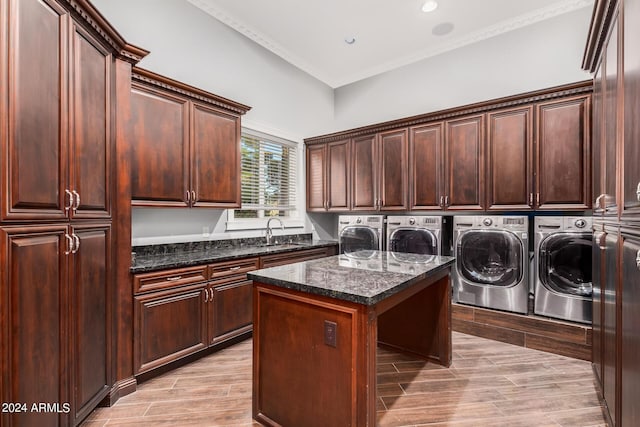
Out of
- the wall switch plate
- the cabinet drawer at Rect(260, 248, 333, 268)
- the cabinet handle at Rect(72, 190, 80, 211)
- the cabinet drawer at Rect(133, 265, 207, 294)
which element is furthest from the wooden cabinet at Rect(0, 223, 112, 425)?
the cabinet drawer at Rect(260, 248, 333, 268)

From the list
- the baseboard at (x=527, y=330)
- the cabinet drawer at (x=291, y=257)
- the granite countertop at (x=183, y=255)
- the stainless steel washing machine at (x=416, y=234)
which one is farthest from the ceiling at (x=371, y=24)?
the baseboard at (x=527, y=330)

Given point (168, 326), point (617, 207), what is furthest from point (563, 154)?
point (168, 326)

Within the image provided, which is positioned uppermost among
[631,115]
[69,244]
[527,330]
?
[631,115]

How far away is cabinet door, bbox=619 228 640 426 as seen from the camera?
49.3 inches

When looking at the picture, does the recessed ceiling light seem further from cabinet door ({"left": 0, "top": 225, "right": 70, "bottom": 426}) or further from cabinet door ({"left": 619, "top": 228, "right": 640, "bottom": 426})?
cabinet door ({"left": 0, "top": 225, "right": 70, "bottom": 426})

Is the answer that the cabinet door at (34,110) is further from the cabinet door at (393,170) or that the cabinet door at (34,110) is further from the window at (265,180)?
the cabinet door at (393,170)

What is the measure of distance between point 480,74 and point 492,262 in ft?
8.11

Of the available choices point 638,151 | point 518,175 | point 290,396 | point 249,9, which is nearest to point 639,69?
point 638,151

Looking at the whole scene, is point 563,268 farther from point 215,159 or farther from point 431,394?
point 215,159

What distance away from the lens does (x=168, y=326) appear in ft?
7.86

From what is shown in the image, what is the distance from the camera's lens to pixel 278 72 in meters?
4.31

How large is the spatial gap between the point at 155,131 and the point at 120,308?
1.41 m

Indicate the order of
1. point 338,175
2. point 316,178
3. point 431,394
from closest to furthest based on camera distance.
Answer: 1. point 431,394
2. point 338,175
3. point 316,178

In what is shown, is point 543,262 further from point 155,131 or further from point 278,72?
point 278,72
